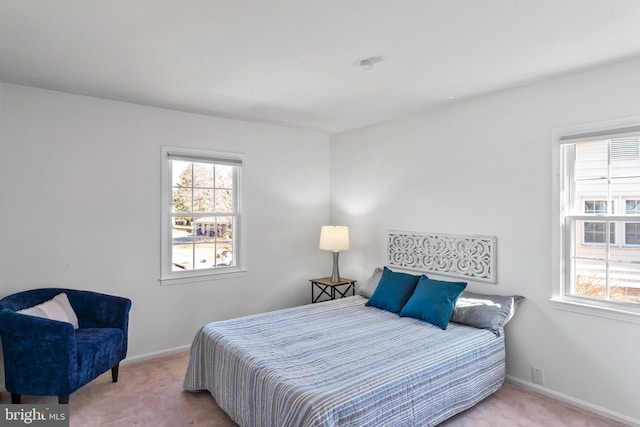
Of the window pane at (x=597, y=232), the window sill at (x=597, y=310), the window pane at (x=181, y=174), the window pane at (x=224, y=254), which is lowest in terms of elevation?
the window sill at (x=597, y=310)

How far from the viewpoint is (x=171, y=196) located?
3.77 m

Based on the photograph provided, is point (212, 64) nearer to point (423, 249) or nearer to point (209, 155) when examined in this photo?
point (209, 155)

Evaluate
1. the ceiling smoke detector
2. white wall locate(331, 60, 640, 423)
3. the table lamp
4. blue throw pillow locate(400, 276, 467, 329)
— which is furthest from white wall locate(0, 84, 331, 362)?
the ceiling smoke detector

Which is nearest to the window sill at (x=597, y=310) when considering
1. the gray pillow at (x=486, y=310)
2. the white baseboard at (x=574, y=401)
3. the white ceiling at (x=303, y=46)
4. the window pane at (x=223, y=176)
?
the gray pillow at (x=486, y=310)

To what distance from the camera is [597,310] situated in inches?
104

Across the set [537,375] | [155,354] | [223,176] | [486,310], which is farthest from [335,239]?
[537,375]

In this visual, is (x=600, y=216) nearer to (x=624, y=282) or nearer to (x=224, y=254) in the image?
(x=624, y=282)

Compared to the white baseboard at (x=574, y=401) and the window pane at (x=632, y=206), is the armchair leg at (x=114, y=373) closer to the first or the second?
the white baseboard at (x=574, y=401)

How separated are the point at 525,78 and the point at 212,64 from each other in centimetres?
232

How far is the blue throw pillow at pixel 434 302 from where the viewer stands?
3.02m

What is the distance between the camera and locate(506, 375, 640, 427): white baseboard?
8.22ft

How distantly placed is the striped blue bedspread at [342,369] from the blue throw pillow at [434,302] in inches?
3.1

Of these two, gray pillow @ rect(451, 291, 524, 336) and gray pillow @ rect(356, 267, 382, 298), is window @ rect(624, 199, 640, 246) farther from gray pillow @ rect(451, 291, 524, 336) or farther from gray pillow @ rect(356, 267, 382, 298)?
gray pillow @ rect(356, 267, 382, 298)

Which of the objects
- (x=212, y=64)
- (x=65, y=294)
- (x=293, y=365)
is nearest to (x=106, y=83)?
(x=212, y=64)
